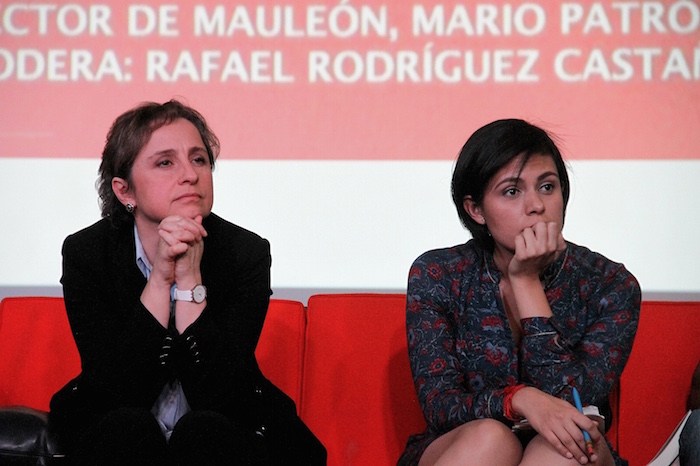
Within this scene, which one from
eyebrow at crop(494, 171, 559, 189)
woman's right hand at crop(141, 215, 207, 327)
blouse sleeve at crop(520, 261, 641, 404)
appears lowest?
blouse sleeve at crop(520, 261, 641, 404)

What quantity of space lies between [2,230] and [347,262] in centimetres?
122

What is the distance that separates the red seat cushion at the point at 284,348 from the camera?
2.43 meters

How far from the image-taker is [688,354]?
7.62 feet

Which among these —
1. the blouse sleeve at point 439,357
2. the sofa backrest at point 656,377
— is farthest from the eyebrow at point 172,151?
the sofa backrest at point 656,377

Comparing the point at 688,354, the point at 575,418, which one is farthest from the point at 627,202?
the point at 575,418

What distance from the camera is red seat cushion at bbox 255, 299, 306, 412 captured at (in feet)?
7.97

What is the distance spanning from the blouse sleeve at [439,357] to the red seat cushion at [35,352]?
41.8 inches

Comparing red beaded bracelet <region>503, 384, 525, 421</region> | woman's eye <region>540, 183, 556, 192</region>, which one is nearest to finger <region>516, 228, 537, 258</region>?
woman's eye <region>540, 183, 556, 192</region>

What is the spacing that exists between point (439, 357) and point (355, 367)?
53 cm

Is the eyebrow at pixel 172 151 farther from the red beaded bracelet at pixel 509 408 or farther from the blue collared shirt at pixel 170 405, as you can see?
the red beaded bracelet at pixel 509 408

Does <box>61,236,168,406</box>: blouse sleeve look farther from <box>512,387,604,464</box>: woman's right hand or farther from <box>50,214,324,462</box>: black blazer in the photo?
<box>512,387,604,464</box>: woman's right hand

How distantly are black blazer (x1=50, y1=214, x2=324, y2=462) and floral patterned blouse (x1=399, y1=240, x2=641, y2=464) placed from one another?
341mm

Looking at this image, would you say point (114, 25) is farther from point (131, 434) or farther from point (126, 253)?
point (131, 434)

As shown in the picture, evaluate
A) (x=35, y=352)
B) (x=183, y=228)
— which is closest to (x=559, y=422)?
(x=183, y=228)
